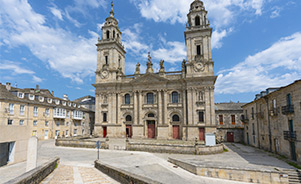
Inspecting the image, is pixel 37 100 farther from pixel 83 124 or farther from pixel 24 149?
pixel 24 149

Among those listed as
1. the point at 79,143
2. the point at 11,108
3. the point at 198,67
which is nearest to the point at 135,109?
the point at 79,143

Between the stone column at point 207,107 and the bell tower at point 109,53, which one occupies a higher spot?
the bell tower at point 109,53

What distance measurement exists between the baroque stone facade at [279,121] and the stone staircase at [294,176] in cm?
420

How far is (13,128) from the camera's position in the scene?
14016mm

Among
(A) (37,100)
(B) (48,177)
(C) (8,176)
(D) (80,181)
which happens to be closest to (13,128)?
(C) (8,176)

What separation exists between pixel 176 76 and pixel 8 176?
2972 cm

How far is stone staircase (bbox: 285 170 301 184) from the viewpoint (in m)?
12.6

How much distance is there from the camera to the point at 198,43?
1371 inches

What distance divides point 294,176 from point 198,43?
26.9m

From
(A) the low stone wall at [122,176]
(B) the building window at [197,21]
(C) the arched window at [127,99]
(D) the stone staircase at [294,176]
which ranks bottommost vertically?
(D) the stone staircase at [294,176]

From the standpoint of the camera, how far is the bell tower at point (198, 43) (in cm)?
3362

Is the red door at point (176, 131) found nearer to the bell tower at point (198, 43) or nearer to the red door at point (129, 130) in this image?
the red door at point (129, 130)

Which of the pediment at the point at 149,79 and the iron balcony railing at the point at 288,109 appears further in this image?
the pediment at the point at 149,79

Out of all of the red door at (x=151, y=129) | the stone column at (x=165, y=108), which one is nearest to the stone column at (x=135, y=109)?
the red door at (x=151, y=129)
